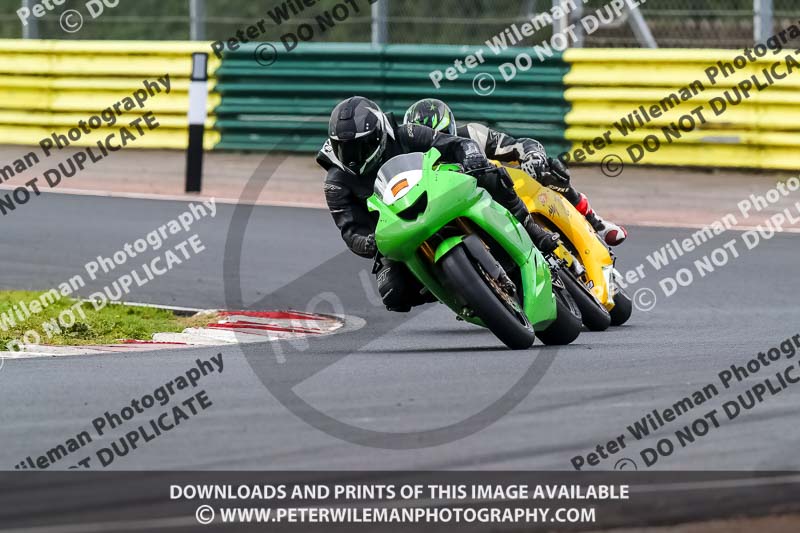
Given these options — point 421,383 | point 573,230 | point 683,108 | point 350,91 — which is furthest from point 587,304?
point 350,91

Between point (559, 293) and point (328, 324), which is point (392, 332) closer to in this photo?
point (328, 324)

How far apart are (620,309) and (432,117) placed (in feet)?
5.62

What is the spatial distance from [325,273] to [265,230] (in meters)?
2.04

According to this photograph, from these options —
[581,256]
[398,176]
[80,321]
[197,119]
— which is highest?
[197,119]

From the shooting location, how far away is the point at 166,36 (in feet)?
71.4

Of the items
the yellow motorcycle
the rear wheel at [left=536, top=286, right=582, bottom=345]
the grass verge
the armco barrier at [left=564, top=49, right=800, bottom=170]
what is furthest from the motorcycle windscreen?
the armco barrier at [left=564, top=49, right=800, bottom=170]

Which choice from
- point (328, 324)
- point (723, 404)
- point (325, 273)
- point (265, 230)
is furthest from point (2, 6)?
point (723, 404)

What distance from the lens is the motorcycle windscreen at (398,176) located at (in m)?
7.32

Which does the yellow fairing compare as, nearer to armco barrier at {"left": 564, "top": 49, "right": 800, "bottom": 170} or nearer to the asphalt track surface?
the asphalt track surface

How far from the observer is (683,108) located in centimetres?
1527

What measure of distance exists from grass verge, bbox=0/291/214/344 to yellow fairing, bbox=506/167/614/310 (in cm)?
226

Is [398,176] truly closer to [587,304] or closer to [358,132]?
[358,132]

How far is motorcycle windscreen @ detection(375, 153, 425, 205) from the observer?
7.32 meters

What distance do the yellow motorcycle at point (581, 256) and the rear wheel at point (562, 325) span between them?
402 mm
